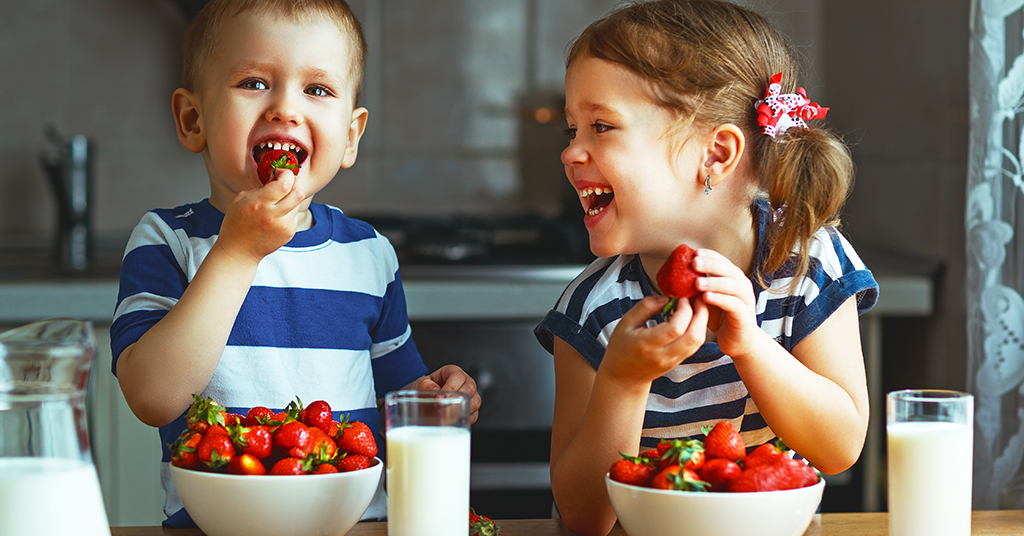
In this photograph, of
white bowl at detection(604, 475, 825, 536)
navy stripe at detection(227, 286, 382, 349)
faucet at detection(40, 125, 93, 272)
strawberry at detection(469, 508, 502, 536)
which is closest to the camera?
white bowl at detection(604, 475, 825, 536)

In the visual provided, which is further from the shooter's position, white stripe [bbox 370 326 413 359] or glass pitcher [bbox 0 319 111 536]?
white stripe [bbox 370 326 413 359]

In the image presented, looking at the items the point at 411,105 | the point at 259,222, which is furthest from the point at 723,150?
the point at 411,105

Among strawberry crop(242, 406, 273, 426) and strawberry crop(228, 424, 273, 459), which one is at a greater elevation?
strawberry crop(242, 406, 273, 426)

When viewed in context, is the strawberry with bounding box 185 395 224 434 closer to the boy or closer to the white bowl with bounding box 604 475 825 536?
the boy

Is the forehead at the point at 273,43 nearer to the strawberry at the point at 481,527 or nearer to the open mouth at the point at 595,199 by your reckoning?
the open mouth at the point at 595,199

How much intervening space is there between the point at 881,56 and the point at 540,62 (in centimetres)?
85

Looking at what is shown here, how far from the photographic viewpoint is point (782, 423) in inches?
34.4

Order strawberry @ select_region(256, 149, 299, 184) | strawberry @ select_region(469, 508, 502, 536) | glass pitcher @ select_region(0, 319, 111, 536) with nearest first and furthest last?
1. glass pitcher @ select_region(0, 319, 111, 536)
2. strawberry @ select_region(469, 508, 502, 536)
3. strawberry @ select_region(256, 149, 299, 184)

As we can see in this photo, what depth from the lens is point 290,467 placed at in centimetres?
72

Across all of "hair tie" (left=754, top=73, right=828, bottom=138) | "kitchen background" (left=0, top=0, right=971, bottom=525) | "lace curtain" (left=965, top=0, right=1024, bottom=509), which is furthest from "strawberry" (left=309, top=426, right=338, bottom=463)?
"kitchen background" (left=0, top=0, right=971, bottom=525)

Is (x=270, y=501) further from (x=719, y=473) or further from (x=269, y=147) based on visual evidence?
(x=269, y=147)

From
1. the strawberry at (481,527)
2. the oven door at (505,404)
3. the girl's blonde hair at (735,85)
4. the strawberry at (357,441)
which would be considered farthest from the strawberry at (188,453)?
the oven door at (505,404)

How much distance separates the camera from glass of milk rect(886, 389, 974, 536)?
2.46ft

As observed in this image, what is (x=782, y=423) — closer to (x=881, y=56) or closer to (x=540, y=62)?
(x=881, y=56)
